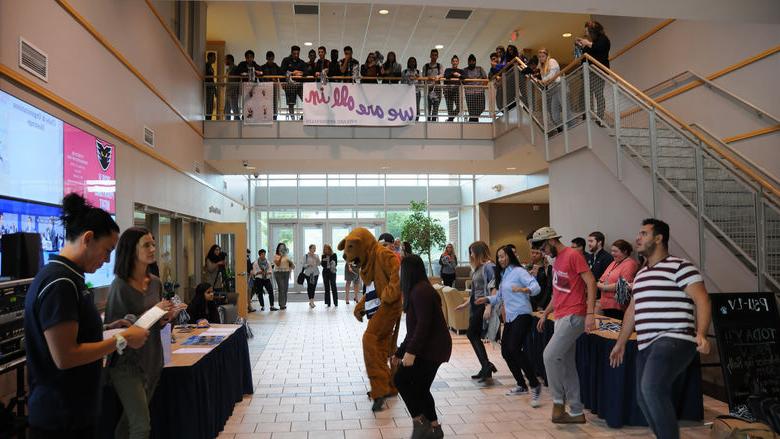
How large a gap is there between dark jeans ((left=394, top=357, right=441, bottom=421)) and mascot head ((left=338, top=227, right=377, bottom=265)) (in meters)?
1.61

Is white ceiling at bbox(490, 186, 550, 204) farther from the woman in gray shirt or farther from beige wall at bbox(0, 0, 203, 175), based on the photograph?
the woman in gray shirt

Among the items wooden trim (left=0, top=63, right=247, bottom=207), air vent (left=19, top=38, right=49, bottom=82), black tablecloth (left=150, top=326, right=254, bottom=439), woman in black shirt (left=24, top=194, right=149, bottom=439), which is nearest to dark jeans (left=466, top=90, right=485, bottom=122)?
wooden trim (left=0, top=63, right=247, bottom=207)

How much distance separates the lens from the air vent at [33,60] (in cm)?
→ 474

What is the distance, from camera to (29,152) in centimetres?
484

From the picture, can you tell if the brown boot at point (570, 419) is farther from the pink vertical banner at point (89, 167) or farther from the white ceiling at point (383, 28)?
the white ceiling at point (383, 28)

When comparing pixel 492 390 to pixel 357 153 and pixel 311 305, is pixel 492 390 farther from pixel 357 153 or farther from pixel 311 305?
pixel 311 305

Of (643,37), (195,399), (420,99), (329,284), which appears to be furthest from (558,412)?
(329,284)

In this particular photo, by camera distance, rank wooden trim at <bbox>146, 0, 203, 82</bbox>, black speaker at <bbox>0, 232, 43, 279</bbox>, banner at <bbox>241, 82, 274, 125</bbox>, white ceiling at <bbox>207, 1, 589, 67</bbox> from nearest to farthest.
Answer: black speaker at <bbox>0, 232, 43, 279</bbox> → wooden trim at <bbox>146, 0, 203, 82</bbox> → banner at <bbox>241, 82, 274, 125</bbox> → white ceiling at <bbox>207, 1, 589, 67</bbox>

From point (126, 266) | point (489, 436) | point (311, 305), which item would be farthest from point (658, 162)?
point (311, 305)

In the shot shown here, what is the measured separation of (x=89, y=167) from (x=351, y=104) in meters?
6.89

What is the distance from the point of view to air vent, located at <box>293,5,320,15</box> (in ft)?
45.3

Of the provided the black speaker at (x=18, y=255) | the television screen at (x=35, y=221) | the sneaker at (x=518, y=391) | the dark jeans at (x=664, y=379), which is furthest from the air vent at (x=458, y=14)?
the black speaker at (x=18, y=255)

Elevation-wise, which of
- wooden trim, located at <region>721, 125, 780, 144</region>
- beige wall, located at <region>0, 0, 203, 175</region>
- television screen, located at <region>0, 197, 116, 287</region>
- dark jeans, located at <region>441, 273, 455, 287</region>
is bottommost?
dark jeans, located at <region>441, 273, 455, 287</region>

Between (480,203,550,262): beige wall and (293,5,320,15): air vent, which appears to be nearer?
(293,5,320,15): air vent
